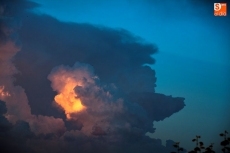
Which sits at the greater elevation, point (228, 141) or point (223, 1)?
point (223, 1)

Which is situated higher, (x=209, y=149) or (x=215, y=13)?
(x=215, y=13)

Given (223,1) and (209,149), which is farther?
(223,1)

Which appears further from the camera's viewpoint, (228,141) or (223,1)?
(223,1)

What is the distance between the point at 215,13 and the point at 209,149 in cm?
784

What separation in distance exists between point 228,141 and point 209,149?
0.22 meters

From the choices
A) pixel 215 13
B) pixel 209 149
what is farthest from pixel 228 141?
pixel 215 13

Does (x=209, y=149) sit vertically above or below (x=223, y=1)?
below

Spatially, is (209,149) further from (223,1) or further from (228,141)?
(223,1)

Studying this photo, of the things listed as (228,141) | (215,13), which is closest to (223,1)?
(215,13)

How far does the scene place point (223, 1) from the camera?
33.9 feet

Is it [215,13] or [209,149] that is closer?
[209,149]

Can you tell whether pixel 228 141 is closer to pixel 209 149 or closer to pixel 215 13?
pixel 209 149

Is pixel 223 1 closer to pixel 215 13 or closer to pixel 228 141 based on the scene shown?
pixel 215 13
